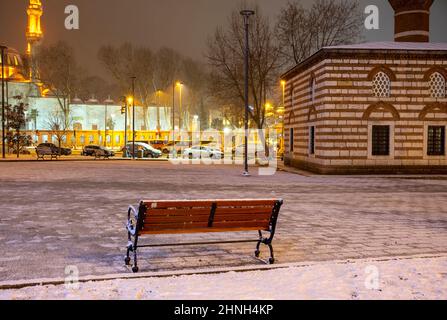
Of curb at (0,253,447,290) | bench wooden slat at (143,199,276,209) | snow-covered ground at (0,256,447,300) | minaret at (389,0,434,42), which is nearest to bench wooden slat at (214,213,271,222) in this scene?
bench wooden slat at (143,199,276,209)

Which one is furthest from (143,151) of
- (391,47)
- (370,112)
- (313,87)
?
(391,47)

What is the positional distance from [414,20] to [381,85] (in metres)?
9.81

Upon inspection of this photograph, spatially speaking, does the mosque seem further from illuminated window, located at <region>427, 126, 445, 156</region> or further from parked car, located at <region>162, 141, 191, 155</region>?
illuminated window, located at <region>427, 126, 445, 156</region>

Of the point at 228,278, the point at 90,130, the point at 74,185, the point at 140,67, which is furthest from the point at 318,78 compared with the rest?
the point at 90,130

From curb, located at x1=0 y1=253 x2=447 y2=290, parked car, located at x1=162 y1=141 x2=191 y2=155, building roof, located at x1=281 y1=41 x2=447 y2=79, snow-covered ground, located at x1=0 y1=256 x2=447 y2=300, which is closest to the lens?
snow-covered ground, located at x1=0 y1=256 x2=447 y2=300

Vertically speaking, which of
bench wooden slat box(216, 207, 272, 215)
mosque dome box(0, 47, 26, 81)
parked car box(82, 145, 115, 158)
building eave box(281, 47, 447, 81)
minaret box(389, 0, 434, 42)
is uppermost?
mosque dome box(0, 47, 26, 81)

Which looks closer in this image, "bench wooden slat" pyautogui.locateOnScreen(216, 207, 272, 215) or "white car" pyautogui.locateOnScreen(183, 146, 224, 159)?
"bench wooden slat" pyautogui.locateOnScreen(216, 207, 272, 215)

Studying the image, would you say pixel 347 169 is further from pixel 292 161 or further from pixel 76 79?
pixel 76 79

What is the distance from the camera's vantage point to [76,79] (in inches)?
3091

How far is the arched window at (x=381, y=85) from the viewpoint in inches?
1088

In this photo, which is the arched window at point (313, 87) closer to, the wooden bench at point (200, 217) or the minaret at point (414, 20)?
the minaret at point (414, 20)

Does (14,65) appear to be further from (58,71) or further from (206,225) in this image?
(206,225)

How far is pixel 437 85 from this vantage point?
28.0m

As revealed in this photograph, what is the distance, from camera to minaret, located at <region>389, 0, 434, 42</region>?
34.4m
